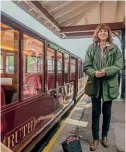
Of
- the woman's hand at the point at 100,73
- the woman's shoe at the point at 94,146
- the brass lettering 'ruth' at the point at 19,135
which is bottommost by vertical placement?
the woman's shoe at the point at 94,146

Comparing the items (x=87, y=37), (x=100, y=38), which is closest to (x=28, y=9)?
(x=100, y=38)

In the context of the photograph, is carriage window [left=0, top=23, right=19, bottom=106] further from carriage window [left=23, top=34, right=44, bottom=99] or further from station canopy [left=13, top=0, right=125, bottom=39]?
station canopy [left=13, top=0, right=125, bottom=39]

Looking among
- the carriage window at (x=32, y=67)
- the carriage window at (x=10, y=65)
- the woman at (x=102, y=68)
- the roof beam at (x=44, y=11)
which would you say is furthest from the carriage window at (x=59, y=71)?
the carriage window at (x=10, y=65)

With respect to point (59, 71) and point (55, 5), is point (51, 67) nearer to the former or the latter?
point (59, 71)

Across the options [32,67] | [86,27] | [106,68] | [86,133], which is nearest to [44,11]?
[86,27]

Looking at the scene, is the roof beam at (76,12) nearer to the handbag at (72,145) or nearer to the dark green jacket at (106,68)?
the dark green jacket at (106,68)

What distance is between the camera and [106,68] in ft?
9.83

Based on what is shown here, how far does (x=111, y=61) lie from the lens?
3111 millimetres

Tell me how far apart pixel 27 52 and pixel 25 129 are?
113 cm

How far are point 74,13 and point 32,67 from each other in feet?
15.7

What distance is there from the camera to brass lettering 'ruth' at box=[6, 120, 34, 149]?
2.58 metres

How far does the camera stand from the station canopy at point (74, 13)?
6118 millimetres

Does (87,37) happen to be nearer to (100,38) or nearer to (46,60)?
(46,60)

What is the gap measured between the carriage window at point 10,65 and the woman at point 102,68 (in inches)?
39.8
